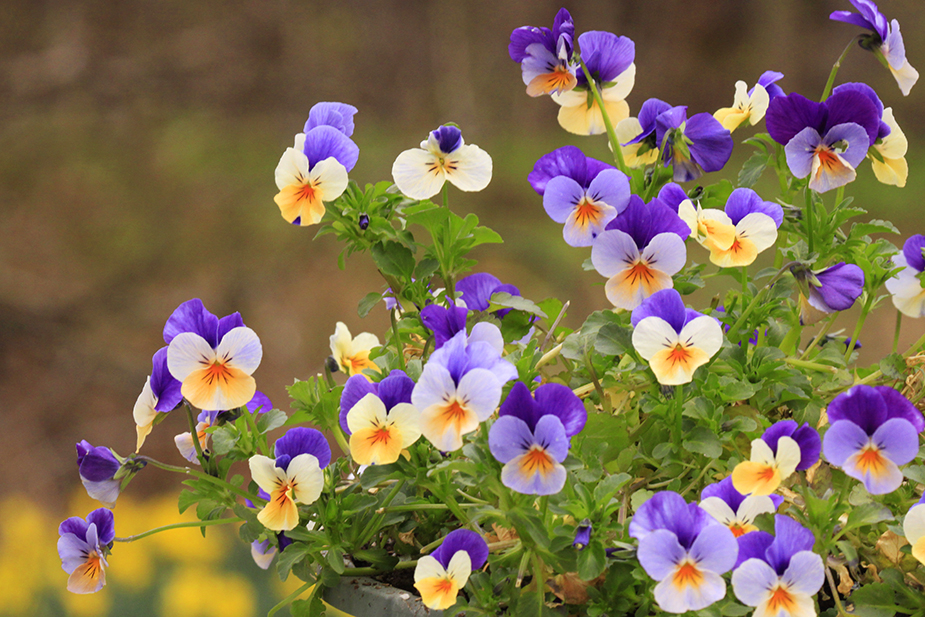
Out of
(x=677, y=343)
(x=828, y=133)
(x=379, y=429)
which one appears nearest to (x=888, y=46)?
(x=828, y=133)

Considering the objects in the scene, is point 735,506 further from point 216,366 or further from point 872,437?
point 216,366

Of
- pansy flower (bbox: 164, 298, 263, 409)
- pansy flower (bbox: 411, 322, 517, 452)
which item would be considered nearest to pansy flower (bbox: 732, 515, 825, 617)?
pansy flower (bbox: 411, 322, 517, 452)

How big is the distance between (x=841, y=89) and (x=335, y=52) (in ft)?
8.11

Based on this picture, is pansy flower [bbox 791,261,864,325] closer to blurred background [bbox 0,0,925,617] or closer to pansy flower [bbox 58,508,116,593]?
pansy flower [bbox 58,508,116,593]

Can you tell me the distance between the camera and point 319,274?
2393mm

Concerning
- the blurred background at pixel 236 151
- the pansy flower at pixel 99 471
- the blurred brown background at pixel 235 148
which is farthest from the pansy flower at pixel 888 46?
the blurred brown background at pixel 235 148

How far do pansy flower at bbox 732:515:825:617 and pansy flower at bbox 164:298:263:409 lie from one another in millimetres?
216

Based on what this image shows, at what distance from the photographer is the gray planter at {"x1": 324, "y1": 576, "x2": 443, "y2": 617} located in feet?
1.24

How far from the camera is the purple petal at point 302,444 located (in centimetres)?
39

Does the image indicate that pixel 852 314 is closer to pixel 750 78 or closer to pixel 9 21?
pixel 750 78

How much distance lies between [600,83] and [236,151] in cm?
220

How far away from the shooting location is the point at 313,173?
0.38 metres

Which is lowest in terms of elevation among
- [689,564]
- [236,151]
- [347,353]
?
[236,151]

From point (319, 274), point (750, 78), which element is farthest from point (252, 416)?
point (750, 78)
